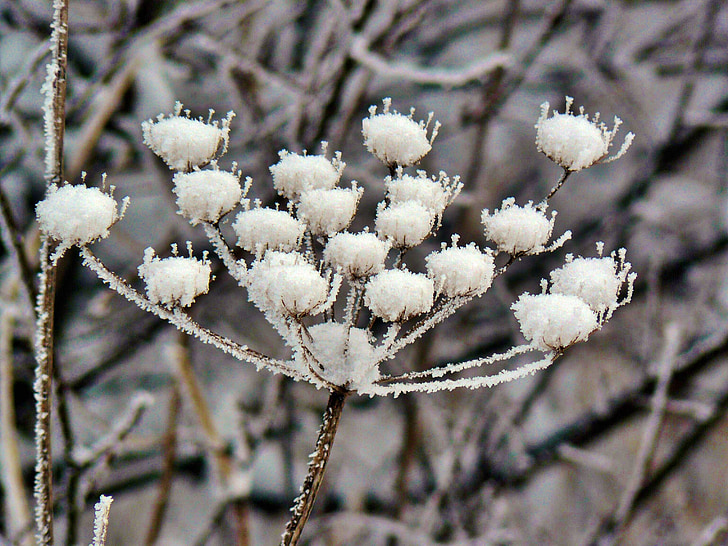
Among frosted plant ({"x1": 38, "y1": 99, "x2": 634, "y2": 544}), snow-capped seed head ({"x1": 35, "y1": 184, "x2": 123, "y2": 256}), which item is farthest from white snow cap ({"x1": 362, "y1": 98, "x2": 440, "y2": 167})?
snow-capped seed head ({"x1": 35, "y1": 184, "x2": 123, "y2": 256})

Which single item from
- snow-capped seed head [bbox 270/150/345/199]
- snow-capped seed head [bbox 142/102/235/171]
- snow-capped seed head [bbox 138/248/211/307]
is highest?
snow-capped seed head [bbox 142/102/235/171]

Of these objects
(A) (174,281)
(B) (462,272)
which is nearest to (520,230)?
(B) (462,272)

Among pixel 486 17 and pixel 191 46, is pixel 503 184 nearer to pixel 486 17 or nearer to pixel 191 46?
pixel 486 17

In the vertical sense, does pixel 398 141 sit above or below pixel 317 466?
above

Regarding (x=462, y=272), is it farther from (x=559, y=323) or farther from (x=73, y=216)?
(x=73, y=216)

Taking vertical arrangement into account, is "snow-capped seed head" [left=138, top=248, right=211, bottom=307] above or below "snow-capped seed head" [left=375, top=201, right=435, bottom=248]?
below

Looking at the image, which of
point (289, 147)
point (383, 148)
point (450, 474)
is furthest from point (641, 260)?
point (383, 148)

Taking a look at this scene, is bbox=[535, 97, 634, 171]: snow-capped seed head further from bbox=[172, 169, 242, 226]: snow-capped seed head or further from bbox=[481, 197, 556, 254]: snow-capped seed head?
bbox=[172, 169, 242, 226]: snow-capped seed head
